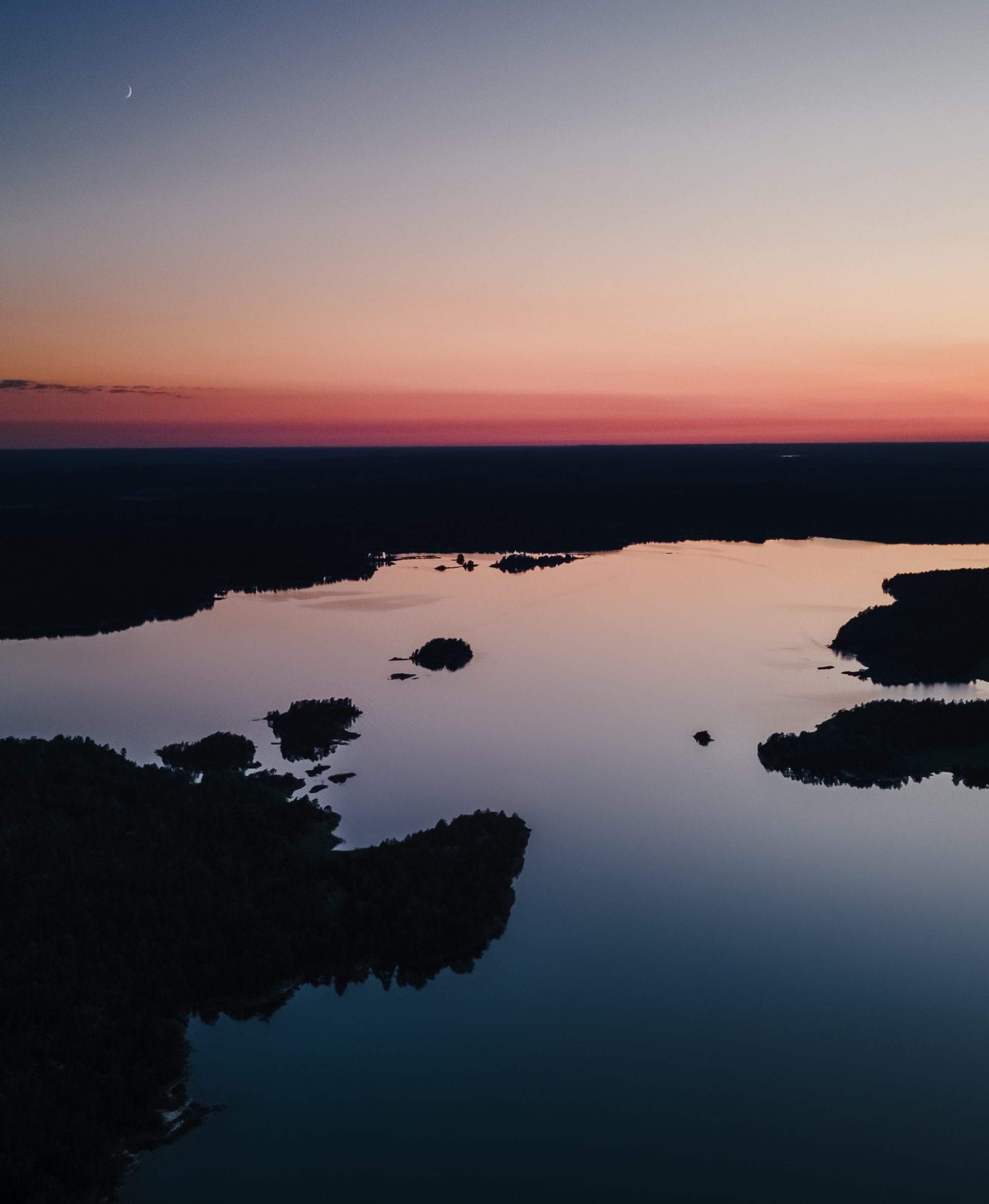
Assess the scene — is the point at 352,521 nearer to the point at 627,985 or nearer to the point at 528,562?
the point at 528,562

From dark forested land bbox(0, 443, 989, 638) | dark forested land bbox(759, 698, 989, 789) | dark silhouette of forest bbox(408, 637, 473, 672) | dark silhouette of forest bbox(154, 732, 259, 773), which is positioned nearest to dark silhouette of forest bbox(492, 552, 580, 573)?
dark forested land bbox(0, 443, 989, 638)

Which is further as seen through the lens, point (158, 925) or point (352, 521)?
point (352, 521)

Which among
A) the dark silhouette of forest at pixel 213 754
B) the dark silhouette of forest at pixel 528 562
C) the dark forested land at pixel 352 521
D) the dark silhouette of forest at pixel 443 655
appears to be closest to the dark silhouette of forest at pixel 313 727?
the dark silhouette of forest at pixel 213 754

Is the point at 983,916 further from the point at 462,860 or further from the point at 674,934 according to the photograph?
the point at 462,860

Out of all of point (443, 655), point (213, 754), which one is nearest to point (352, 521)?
point (443, 655)

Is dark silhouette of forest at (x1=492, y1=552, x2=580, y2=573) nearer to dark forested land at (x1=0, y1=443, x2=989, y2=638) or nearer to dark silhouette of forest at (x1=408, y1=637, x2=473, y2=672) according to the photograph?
dark forested land at (x1=0, y1=443, x2=989, y2=638)
